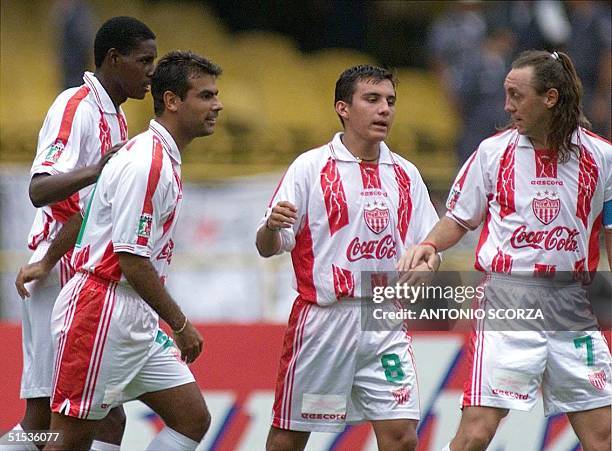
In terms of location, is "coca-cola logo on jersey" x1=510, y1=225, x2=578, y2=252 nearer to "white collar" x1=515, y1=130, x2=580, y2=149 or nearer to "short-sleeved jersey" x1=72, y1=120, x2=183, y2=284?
"white collar" x1=515, y1=130, x2=580, y2=149

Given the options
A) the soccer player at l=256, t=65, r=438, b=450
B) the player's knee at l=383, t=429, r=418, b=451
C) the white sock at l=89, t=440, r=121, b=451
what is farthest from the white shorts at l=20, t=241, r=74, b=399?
the player's knee at l=383, t=429, r=418, b=451

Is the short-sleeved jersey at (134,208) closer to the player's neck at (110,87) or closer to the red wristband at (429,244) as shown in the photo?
the player's neck at (110,87)

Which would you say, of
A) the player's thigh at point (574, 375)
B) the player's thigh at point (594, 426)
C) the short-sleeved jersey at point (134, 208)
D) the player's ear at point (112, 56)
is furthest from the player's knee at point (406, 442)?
the player's ear at point (112, 56)

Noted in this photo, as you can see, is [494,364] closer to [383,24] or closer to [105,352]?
[105,352]

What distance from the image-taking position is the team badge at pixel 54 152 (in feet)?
20.7

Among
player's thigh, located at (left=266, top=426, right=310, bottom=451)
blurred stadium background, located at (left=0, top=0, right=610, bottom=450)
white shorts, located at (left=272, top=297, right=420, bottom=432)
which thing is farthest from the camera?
blurred stadium background, located at (left=0, top=0, right=610, bottom=450)

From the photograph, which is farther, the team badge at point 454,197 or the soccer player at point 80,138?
the team badge at point 454,197

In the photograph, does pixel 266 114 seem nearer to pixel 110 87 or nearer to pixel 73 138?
pixel 110 87

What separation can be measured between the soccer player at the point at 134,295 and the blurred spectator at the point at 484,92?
7084 mm

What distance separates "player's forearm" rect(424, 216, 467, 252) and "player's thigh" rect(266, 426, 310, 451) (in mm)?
1155

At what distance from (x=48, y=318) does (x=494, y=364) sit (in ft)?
6.98

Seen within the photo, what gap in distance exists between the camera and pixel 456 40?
15.0 meters

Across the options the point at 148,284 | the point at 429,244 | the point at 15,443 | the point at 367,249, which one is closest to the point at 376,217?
the point at 367,249

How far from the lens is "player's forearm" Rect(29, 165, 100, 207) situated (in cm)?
609
